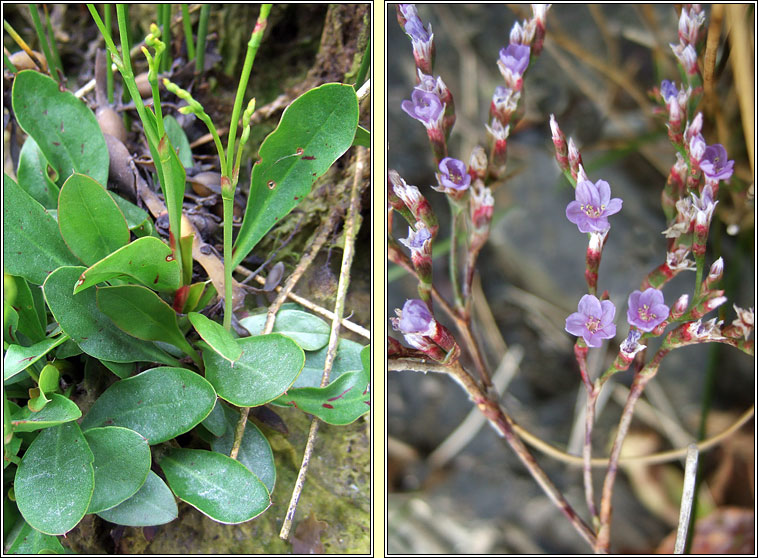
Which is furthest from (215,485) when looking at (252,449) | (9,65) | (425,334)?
(9,65)

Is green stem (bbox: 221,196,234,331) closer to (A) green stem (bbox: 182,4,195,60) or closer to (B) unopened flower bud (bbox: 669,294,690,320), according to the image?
(A) green stem (bbox: 182,4,195,60)

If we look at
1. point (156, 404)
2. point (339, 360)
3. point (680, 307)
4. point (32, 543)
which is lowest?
point (32, 543)

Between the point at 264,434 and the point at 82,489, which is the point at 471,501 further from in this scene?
the point at 82,489

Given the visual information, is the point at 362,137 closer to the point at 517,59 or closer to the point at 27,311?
the point at 517,59

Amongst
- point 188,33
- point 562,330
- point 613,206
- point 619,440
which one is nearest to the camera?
point 613,206

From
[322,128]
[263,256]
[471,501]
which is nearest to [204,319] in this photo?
[263,256]

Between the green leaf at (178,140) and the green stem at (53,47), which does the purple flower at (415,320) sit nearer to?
the green leaf at (178,140)
